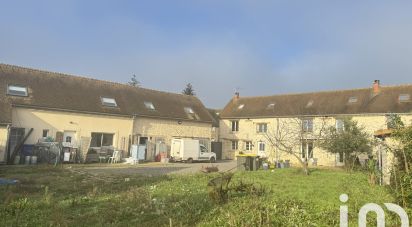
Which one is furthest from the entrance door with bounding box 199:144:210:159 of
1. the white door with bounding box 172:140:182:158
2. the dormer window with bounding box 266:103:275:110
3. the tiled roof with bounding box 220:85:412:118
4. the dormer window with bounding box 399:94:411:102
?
the dormer window with bounding box 399:94:411:102

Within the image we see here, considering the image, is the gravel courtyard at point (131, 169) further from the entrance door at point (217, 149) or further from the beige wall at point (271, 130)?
the entrance door at point (217, 149)

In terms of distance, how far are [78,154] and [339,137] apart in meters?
18.0

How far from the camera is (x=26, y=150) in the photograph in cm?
2497

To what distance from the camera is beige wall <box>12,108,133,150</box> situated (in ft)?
87.3

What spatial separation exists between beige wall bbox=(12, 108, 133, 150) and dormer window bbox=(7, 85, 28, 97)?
1407 millimetres

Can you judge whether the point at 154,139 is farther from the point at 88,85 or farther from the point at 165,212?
the point at 165,212

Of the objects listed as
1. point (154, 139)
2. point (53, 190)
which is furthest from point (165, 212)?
point (154, 139)

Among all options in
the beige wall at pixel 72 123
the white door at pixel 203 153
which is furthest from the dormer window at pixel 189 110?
the beige wall at pixel 72 123

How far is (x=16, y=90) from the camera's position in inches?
1078

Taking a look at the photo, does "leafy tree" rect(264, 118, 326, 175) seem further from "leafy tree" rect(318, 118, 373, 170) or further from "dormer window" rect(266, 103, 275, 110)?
"leafy tree" rect(318, 118, 373, 170)

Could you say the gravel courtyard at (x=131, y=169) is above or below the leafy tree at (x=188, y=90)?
below

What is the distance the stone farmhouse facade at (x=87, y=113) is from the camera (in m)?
26.6

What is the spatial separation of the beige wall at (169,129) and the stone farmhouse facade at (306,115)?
4.41 metres

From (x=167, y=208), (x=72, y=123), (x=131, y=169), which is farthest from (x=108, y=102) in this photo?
(x=167, y=208)
